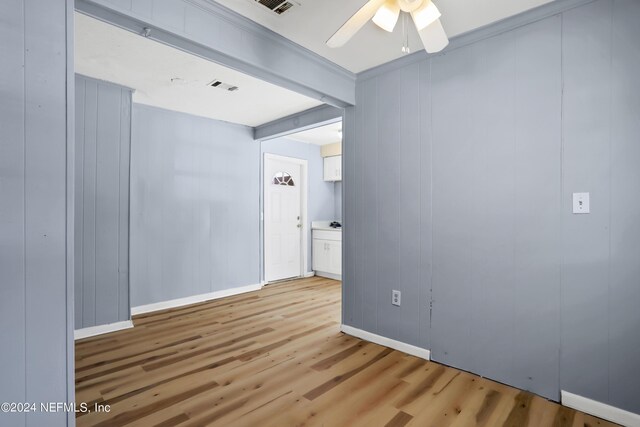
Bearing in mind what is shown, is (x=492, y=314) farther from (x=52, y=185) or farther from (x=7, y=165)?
(x=7, y=165)

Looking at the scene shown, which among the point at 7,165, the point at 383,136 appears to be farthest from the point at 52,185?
the point at 383,136

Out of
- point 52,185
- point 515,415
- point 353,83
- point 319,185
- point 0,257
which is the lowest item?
point 515,415

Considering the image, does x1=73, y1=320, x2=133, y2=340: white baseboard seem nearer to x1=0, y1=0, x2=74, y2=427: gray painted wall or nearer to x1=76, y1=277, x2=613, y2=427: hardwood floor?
x1=76, y1=277, x2=613, y2=427: hardwood floor

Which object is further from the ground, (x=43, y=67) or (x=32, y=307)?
(x=43, y=67)

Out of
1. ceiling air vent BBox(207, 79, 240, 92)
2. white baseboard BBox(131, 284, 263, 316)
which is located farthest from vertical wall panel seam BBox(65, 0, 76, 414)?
white baseboard BBox(131, 284, 263, 316)

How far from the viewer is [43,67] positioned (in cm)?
137

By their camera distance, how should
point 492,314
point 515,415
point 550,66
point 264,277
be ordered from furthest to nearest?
1. point 264,277
2. point 492,314
3. point 550,66
4. point 515,415

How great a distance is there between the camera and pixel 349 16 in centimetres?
222

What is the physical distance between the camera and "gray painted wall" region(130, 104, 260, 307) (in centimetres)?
397

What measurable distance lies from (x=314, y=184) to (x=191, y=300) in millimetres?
3056

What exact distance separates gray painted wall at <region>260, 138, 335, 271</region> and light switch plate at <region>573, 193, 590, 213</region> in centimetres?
436

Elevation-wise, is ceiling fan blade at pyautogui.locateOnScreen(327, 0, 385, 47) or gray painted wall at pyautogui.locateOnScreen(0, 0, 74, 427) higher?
ceiling fan blade at pyautogui.locateOnScreen(327, 0, 385, 47)

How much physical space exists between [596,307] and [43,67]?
3.22 meters

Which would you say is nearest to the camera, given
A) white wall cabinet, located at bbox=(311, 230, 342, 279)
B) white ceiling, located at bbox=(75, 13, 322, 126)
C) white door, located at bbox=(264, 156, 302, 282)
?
white ceiling, located at bbox=(75, 13, 322, 126)
